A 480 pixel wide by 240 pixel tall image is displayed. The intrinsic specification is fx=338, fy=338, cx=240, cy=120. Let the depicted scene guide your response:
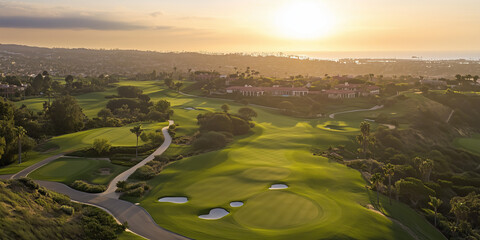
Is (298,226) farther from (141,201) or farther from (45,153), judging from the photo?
(45,153)

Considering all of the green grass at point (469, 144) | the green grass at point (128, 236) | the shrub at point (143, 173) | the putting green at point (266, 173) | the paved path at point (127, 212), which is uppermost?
the green grass at point (128, 236)

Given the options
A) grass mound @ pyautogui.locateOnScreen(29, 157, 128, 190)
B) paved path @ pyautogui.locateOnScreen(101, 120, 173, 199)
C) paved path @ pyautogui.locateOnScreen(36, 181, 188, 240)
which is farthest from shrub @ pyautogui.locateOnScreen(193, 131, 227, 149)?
paved path @ pyautogui.locateOnScreen(36, 181, 188, 240)

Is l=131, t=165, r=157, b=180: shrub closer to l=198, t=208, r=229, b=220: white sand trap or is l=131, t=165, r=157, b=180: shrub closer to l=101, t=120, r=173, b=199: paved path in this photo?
l=101, t=120, r=173, b=199: paved path

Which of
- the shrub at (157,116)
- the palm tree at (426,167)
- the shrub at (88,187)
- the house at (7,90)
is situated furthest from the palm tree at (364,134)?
the house at (7,90)

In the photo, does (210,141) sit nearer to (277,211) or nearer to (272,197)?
(272,197)

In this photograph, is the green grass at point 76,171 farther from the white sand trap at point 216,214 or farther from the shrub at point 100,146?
the white sand trap at point 216,214

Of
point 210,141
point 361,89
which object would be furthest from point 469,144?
point 210,141

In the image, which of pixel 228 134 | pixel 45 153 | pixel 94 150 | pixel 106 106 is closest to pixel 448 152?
pixel 228 134
